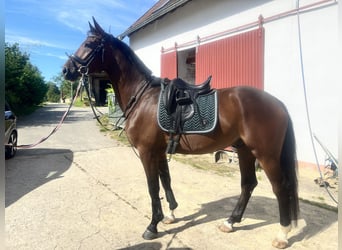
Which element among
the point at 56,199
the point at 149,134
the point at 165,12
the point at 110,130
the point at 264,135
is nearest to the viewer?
the point at 264,135

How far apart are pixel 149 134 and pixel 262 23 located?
400 cm

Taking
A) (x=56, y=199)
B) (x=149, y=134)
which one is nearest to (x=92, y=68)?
(x=149, y=134)

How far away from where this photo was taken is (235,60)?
243 inches

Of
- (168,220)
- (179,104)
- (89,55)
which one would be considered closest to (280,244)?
(168,220)

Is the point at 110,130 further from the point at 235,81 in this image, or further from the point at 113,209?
the point at 113,209

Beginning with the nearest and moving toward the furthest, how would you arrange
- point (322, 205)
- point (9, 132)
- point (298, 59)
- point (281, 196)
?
point (281, 196) → point (322, 205) → point (298, 59) → point (9, 132)

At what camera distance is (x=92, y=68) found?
3.03 meters

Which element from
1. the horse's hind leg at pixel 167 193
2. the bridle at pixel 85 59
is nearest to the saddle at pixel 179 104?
the horse's hind leg at pixel 167 193

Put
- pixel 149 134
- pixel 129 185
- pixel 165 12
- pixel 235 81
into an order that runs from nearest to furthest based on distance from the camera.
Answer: pixel 149 134, pixel 129 185, pixel 235 81, pixel 165 12

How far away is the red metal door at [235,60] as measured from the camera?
569 cm

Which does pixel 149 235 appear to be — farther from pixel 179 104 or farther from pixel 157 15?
pixel 157 15

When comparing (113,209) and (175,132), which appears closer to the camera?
(175,132)

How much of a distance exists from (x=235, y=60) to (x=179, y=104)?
3.76 meters

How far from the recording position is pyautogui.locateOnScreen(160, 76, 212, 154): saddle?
9.20ft
